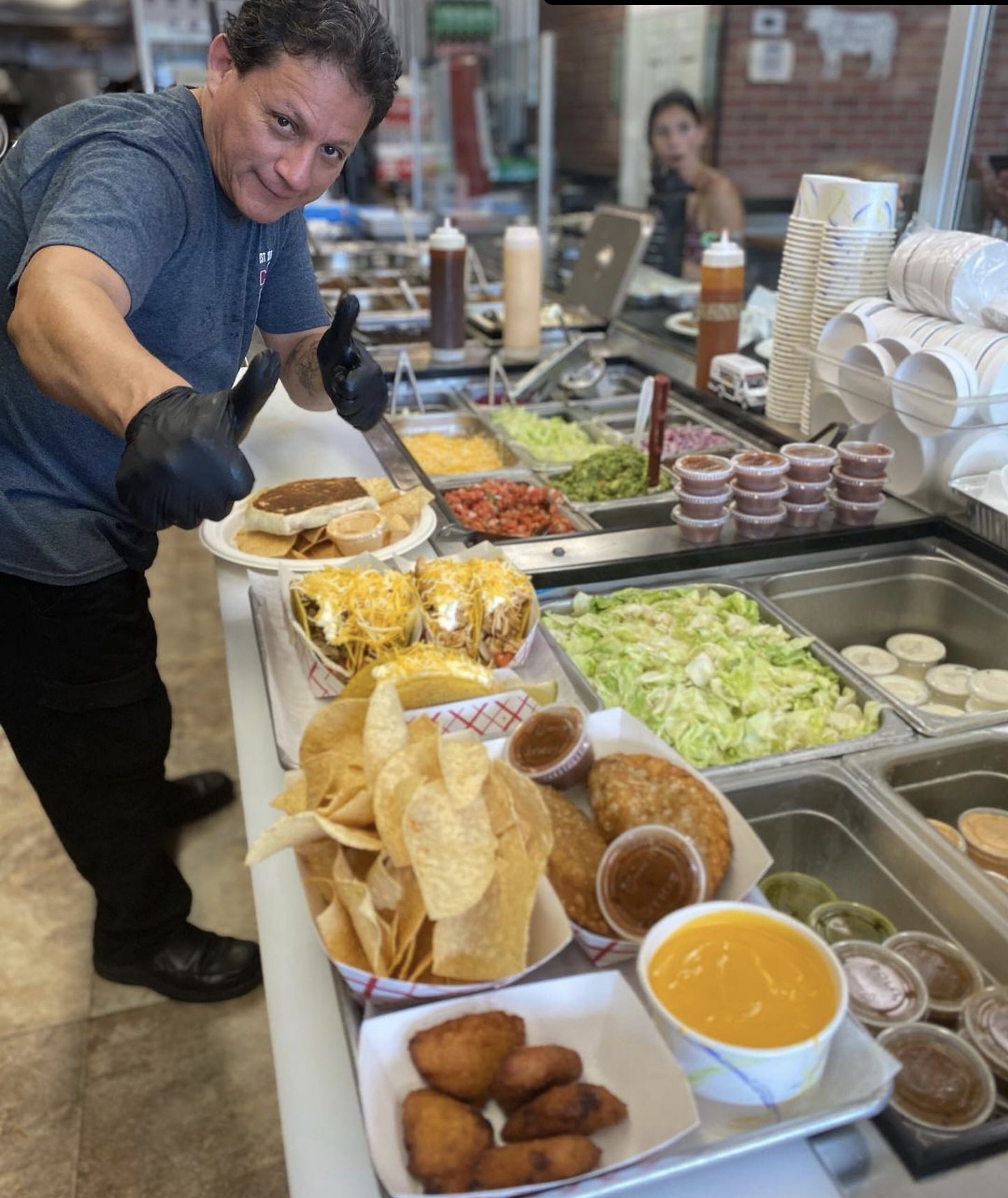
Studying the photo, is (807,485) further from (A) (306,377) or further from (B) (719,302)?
(A) (306,377)

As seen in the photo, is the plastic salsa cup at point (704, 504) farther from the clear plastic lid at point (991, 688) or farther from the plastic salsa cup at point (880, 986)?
the plastic salsa cup at point (880, 986)

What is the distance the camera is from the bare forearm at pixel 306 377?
82.8 inches

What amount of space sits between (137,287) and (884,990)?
3.92ft

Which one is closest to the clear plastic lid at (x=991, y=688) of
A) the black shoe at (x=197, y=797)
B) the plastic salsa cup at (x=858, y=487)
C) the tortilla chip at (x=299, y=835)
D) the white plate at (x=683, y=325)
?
the plastic salsa cup at (x=858, y=487)

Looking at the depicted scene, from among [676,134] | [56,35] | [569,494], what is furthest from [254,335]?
[56,35]

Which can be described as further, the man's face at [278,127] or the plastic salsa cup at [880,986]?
the man's face at [278,127]

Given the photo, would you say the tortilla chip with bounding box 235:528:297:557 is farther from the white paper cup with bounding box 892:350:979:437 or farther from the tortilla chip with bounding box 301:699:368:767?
the white paper cup with bounding box 892:350:979:437

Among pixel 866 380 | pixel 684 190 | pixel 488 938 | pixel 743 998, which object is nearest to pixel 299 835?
pixel 488 938

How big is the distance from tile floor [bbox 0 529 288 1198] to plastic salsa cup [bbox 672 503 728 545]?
1442 millimetres

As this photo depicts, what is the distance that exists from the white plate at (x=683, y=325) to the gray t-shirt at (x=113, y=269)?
181 cm

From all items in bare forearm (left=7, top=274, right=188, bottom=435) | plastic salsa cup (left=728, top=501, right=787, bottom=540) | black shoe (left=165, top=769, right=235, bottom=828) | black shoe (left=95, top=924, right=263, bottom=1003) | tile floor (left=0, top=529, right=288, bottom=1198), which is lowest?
tile floor (left=0, top=529, right=288, bottom=1198)

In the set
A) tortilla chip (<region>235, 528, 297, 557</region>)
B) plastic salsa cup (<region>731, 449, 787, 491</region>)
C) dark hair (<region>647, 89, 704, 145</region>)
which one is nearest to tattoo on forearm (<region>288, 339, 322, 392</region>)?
tortilla chip (<region>235, 528, 297, 557</region>)

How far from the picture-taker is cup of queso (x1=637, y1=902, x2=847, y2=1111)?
0.78 metres

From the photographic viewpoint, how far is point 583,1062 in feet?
2.74
